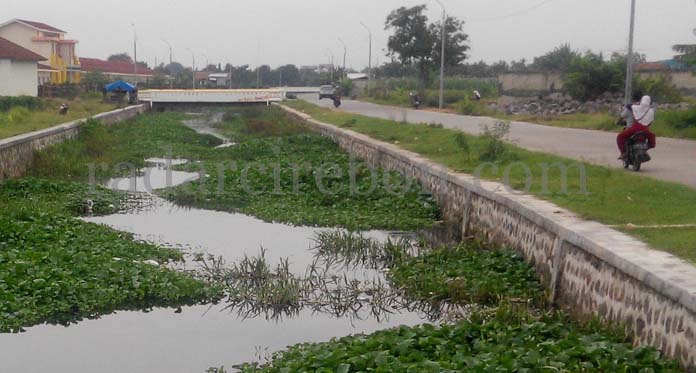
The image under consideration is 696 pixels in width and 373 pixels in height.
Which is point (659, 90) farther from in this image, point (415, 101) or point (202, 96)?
point (202, 96)

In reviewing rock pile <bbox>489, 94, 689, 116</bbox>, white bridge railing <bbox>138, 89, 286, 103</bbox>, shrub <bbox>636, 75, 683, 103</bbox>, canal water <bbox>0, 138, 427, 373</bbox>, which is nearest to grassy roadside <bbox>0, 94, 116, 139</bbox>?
white bridge railing <bbox>138, 89, 286, 103</bbox>

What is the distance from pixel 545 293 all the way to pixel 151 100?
42.3m

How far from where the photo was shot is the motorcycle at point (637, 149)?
41.8 ft

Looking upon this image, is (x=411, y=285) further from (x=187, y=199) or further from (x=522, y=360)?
(x=187, y=199)

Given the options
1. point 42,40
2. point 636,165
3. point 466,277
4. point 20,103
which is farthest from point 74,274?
point 42,40

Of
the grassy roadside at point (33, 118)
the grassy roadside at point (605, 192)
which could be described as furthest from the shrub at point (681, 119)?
the grassy roadside at point (33, 118)

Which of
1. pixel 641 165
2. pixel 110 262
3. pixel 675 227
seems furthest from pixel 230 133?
pixel 675 227

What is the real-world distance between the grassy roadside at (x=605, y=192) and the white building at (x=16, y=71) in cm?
3162

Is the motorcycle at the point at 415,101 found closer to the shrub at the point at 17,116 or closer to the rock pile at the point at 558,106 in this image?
the rock pile at the point at 558,106

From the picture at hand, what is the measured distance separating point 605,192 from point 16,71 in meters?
39.9

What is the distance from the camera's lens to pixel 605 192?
1084 cm

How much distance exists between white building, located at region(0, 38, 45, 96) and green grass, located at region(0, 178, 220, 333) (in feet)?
112

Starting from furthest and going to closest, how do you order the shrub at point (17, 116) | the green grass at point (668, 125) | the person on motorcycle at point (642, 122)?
the shrub at point (17, 116) → the green grass at point (668, 125) → the person on motorcycle at point (642, 122)

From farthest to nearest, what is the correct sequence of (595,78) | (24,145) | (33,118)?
(595,78)
(33,118)
(24,145)
